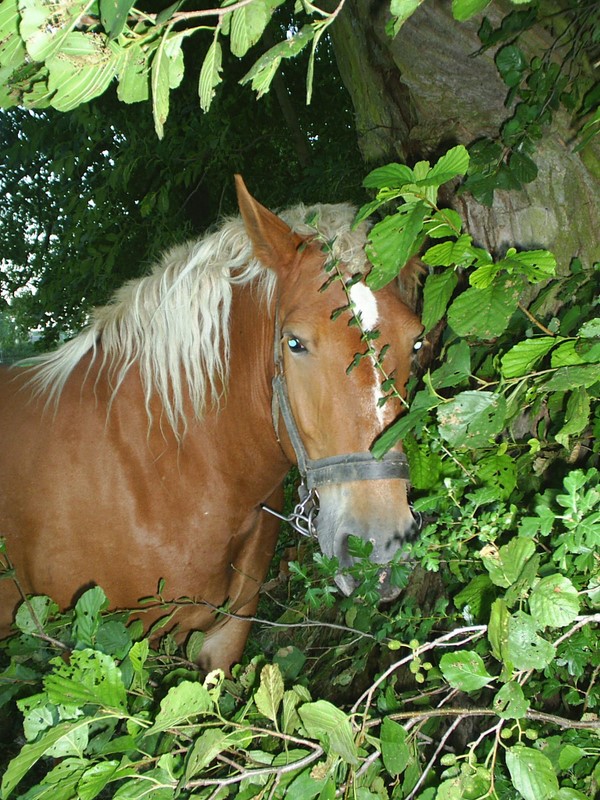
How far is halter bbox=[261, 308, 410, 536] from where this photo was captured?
67.7 inches

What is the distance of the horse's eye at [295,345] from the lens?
185 cm

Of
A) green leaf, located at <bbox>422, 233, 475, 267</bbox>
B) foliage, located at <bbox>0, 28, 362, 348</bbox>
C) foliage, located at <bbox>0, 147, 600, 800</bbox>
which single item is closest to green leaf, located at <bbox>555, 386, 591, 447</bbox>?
foliage, located at <bbox>0, 147, 600, 800</bbox>

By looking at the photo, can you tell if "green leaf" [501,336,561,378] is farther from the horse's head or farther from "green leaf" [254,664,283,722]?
the horse's head

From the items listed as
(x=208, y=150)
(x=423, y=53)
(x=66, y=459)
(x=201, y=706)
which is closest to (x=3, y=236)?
(x=208, y=150)

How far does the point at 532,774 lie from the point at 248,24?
922 mm

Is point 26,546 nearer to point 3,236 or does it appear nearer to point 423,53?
point 423,53

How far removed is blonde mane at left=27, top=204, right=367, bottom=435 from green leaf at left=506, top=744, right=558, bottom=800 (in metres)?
1.58

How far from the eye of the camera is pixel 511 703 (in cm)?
72

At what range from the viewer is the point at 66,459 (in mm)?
2105

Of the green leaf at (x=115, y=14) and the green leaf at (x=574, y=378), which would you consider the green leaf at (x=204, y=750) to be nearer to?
the green leaf at (x=574, y=378)

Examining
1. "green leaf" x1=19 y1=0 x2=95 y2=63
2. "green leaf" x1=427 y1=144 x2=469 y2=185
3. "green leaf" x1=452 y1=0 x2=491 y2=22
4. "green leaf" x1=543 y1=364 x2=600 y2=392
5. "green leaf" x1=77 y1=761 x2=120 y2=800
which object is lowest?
"green leaf" x1=77 y1=761 x2=120 y2=800

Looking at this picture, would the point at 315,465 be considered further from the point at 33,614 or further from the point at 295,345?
the point at 33,614

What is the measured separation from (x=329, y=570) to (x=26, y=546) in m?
1.28

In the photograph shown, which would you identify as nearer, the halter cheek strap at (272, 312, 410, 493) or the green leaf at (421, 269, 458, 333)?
the green leaf at (421, 269, 458, 333)
